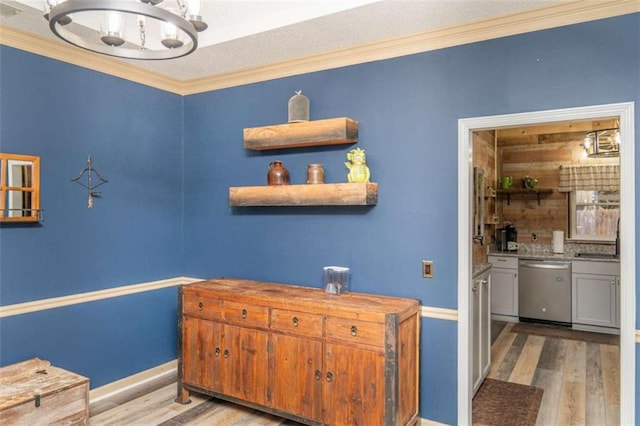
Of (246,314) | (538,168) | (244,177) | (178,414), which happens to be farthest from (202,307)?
(538,168)

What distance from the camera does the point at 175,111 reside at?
3934 millimetres

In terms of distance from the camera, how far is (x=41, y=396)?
2268mm

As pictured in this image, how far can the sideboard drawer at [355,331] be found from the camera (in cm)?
245

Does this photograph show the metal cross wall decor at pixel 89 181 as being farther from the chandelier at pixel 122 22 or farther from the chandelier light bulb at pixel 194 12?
the chandelier light bulb at pixel 194 12

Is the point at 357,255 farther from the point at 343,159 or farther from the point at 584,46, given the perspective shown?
the point at 584,46

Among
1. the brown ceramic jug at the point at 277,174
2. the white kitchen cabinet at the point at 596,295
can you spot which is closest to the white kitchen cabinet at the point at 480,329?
the brown ceramic jug at the point at 277,174

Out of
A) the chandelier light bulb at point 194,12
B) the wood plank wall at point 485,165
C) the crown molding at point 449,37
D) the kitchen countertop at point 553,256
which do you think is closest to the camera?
the chandelier light bulb at point 194,12

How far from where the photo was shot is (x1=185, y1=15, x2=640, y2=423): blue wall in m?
2.45

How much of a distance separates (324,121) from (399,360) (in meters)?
1.67

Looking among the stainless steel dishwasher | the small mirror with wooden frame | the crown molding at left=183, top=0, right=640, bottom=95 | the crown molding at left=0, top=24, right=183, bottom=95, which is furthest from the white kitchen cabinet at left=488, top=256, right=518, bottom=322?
the small mirror with wooden frame

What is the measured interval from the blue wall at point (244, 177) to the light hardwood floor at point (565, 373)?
1.11 metres

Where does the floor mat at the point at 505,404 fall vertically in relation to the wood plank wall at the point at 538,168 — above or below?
below

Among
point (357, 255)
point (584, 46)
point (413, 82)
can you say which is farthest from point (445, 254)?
point (584, 46)

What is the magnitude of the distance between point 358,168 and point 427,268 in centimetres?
82
